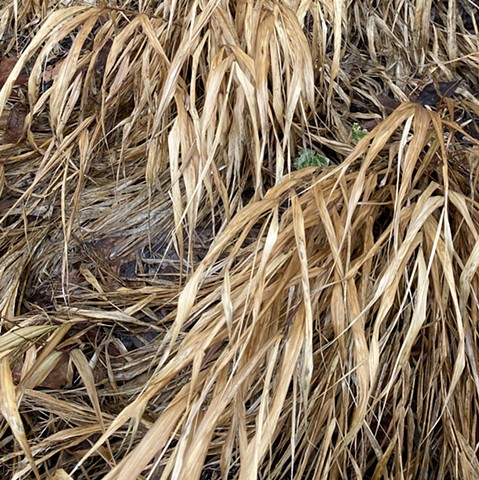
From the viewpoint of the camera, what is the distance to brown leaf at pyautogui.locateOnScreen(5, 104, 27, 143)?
1.83 metres

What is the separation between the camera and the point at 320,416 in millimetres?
1331

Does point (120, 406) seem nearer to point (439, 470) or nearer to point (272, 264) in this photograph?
point (272, 264)

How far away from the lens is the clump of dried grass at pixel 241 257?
1241mm

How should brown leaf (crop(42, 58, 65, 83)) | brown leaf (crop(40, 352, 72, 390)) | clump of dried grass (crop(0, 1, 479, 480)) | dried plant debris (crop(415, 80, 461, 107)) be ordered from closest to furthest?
1. clump of dried grass (crop(0, 1, 479, 480))
2. brown leaf (crop(40, 352, 72, 390))
3. dried plant debris (crop(415, 80, 461, 107))
4. brown leaf (crop(42, 58, 65, 83))

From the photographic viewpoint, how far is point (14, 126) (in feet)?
6.02

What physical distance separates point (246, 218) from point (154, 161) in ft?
1.18

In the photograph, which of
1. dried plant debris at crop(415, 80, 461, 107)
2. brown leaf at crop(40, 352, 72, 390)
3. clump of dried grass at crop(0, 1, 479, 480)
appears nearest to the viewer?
clump of dried grass at crop(0, 1, 479, 480)

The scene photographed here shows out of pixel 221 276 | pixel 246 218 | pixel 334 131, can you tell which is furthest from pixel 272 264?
pixel 334 131

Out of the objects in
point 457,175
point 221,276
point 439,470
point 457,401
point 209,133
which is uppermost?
point 209,133

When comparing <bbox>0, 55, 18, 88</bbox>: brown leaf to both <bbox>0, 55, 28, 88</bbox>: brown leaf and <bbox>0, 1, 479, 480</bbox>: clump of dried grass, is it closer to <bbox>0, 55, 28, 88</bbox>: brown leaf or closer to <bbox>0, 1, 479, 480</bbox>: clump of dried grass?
<bbox>0, 55, 28, 88</bbox>: brown leaf

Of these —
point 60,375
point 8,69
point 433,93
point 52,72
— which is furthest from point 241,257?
point 8,69

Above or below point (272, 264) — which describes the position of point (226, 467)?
below

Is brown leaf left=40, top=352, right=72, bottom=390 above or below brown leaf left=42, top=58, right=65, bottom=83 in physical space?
below

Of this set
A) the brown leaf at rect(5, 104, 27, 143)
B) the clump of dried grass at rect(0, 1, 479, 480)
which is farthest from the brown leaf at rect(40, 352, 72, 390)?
the brown leaf at rect(5, 104, 27, 143)
